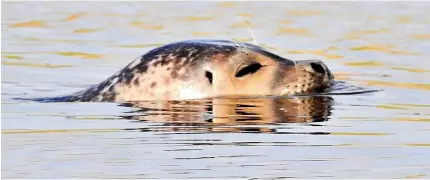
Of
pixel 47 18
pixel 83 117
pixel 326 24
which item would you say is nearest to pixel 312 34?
pixel 326 24

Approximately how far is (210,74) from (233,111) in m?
0.66

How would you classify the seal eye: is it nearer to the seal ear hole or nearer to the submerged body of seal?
the submerged body of seal

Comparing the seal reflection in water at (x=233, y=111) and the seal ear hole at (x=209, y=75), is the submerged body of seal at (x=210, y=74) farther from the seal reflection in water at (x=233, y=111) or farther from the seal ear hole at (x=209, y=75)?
the seal reflection in water at (x=233, y=111)

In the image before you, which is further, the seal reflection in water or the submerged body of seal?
the submerged body of seal

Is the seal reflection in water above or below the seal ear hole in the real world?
below

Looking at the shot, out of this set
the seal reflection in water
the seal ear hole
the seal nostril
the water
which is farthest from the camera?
the seal nostril

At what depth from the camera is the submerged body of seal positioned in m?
9.09

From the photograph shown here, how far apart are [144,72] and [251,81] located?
76 cm

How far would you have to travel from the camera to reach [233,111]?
335 inches

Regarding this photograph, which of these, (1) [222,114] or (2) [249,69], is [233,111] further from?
(2) [249,69]

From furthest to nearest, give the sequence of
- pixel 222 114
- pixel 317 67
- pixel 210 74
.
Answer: pixel 317 67, pixel 210 74, pixel 222 114

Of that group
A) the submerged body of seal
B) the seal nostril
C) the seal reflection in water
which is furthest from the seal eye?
the seal nostril

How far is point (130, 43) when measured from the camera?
14008 millimetres

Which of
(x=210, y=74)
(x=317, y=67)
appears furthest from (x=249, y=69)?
(x=317, y=67)
